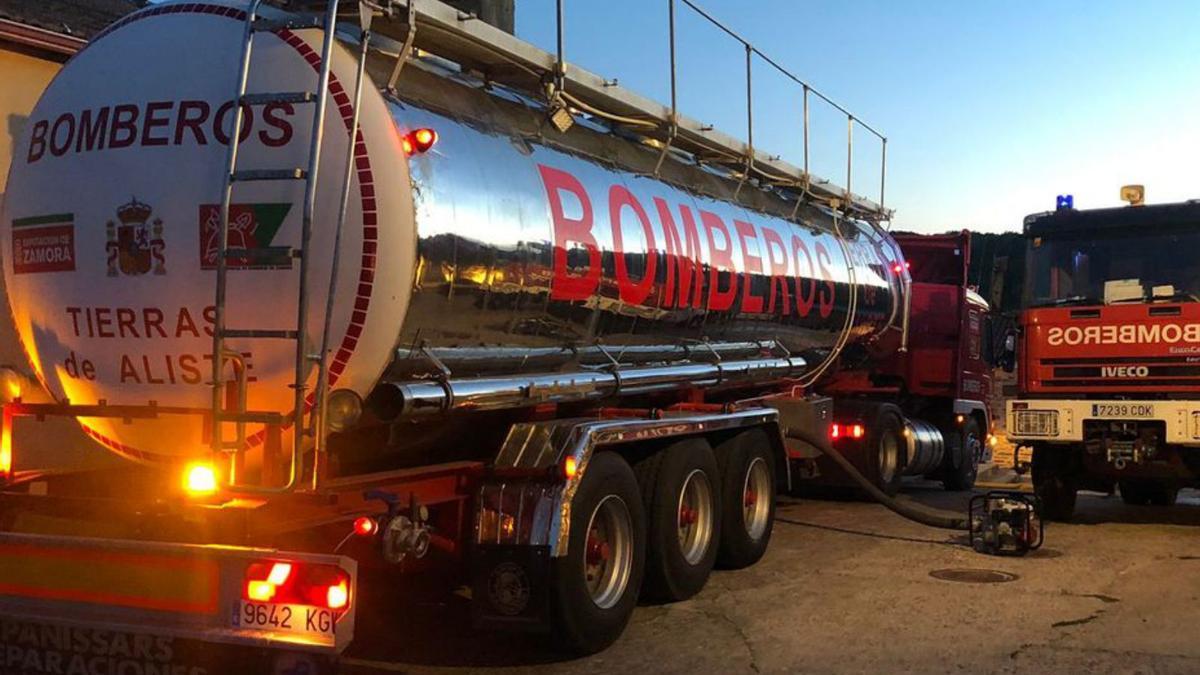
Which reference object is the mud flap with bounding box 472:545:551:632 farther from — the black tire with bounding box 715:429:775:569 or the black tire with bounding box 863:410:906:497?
the black tire with bounding box 863:410:906:497

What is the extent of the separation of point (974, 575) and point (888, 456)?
180 inches

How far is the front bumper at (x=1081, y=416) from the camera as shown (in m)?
10.2

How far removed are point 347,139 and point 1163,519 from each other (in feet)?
32.6

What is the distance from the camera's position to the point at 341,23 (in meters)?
5.19

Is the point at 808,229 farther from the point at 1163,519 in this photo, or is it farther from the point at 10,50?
the point at 10,50

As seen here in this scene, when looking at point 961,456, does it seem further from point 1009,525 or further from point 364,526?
point 364,526

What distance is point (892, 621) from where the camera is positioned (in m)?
7.12

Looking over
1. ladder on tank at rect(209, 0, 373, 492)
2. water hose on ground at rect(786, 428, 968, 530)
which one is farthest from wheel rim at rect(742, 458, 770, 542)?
ladder on tank at rect(209, 0, 373, 492)

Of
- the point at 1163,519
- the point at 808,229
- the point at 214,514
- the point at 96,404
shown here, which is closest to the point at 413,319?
the point at 214,514

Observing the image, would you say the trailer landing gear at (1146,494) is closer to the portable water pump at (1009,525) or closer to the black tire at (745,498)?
the portable water pump at (1009,525)

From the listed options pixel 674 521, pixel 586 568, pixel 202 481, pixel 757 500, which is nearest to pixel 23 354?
pixel 202 481

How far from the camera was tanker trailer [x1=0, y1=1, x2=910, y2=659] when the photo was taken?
4.73m

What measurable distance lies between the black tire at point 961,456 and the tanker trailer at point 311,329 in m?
9.25

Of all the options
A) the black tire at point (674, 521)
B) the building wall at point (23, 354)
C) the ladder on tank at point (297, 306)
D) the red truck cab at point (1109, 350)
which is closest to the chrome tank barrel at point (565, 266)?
the ladder on tank at point (297, 306)
